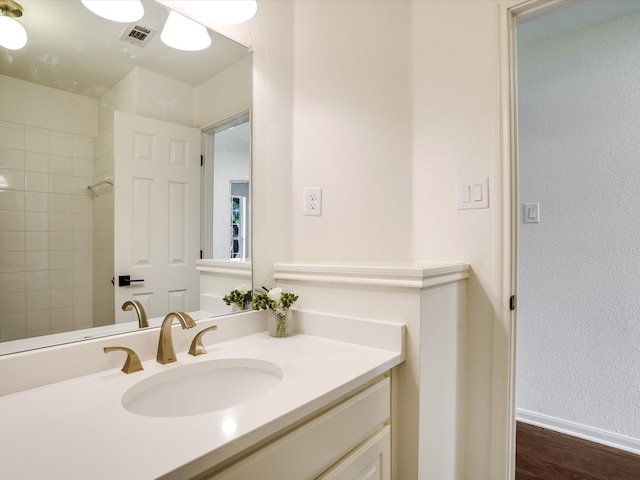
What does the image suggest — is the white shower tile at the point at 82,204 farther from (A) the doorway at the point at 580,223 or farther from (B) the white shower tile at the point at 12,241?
(A) the doorway at the point at 580,223

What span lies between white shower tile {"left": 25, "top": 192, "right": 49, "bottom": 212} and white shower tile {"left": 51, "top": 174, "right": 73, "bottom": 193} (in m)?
0.03

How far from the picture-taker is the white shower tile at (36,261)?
889mm

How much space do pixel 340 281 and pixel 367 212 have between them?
0.37 meters

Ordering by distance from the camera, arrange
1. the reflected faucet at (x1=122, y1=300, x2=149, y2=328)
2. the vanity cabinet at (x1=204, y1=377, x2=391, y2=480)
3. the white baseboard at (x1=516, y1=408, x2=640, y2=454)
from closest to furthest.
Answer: the vanity cabinet at (x1=204, y1=377, x2=391, y2=480) < the reflected faucet at (x1=122, y1=300, x2=149, y2=328) < the white baseboard at (x1=516, y1=408, x2=640, y2=454)

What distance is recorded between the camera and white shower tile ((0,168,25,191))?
0.83 meters

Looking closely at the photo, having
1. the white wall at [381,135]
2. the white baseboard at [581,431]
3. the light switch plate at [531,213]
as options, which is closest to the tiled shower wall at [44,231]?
the white wall at [381,135]

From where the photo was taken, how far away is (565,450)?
1874mm

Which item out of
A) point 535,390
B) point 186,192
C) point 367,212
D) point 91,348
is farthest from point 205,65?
point 535,390

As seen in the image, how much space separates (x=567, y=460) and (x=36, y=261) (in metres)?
2.35

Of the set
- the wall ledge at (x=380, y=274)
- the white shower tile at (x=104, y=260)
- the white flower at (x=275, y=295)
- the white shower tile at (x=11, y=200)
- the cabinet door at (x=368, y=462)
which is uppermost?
the white shower tile at (x=11, y=200)

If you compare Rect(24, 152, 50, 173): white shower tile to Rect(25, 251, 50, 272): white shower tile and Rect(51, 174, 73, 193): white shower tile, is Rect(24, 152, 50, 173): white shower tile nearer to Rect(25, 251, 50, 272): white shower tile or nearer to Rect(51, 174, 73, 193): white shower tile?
Rect(51, 174, 73, 193): white shower tile

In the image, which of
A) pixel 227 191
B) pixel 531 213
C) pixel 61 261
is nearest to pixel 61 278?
pixel 61 261

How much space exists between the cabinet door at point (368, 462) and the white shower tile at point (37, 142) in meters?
1.01

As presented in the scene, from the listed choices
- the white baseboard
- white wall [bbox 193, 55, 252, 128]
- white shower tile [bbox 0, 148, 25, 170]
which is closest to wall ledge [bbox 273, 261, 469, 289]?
white wall [bbox 193, 55, 252, 128]
